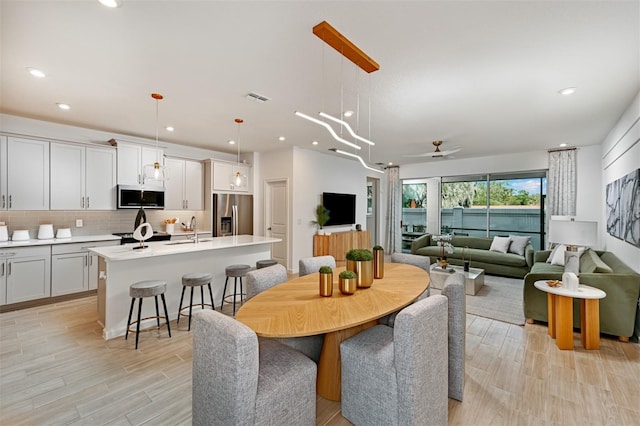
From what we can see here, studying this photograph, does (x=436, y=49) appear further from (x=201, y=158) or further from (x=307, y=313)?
(x=201, y=158)

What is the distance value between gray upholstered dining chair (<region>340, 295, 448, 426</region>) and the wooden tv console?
4.38 meters

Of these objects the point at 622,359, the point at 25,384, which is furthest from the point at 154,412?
the point at 622,359

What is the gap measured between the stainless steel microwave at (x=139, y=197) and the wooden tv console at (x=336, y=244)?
331 centimetres

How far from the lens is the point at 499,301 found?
4336 mm

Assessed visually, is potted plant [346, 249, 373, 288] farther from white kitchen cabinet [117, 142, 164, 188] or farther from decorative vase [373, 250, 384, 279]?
white kitchen cabinet [117, 142, 164, 188]

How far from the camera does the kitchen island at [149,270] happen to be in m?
3.08

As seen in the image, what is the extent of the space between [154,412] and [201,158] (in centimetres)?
532

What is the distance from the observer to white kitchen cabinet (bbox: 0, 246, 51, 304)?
3.77 metres

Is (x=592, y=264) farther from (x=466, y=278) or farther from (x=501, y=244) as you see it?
(x=501, y=244)

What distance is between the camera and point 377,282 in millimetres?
2455

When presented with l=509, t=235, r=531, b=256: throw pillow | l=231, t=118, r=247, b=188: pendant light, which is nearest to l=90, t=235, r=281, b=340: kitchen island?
l=231, t=118, r=247, b=188: pendant light

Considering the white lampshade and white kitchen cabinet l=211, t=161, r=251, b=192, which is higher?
white kitchen cabinet l=211, t=161, r=251, b=192

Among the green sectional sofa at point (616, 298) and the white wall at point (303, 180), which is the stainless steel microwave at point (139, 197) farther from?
the green sectional sofa at point (616, 298)

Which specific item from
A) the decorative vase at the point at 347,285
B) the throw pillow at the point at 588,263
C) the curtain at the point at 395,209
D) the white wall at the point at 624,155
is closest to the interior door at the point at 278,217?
the curtain at the point at 395,209
